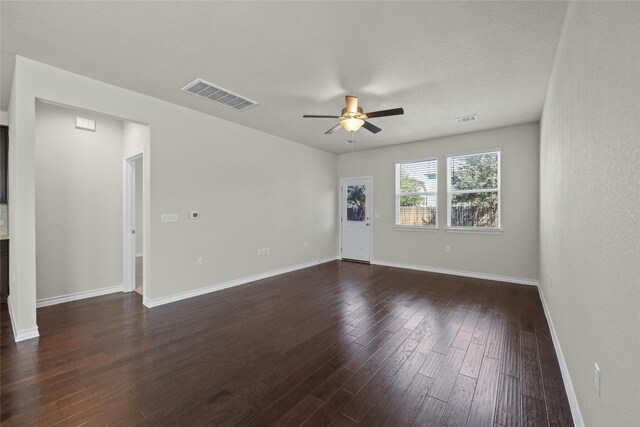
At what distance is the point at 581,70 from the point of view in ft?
5.41

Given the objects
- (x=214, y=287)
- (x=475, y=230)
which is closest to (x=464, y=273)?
(x=475, y=230)

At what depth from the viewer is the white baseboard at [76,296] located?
3.67 m

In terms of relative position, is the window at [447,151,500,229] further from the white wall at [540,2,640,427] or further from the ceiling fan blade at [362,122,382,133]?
the white wall at [540,2,640,427]

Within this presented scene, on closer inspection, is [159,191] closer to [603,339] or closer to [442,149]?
[603,339]

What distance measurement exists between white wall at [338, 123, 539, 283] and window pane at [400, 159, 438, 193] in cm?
16

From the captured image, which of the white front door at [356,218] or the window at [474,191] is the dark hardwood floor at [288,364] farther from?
the white front door at [356,218]

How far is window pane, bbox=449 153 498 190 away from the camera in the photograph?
509cm

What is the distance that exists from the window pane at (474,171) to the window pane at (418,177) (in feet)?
1.22

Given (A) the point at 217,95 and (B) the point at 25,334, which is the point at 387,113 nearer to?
(A) the point at 217,95

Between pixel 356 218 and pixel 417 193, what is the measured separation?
169cm

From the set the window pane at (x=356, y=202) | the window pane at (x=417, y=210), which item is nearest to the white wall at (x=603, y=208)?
the window pane at (x=417, y=210)

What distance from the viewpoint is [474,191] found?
525 centimetres

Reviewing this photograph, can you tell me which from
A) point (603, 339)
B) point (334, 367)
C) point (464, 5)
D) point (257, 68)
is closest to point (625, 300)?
point (603, 339)

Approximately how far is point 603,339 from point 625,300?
0.37 metres
